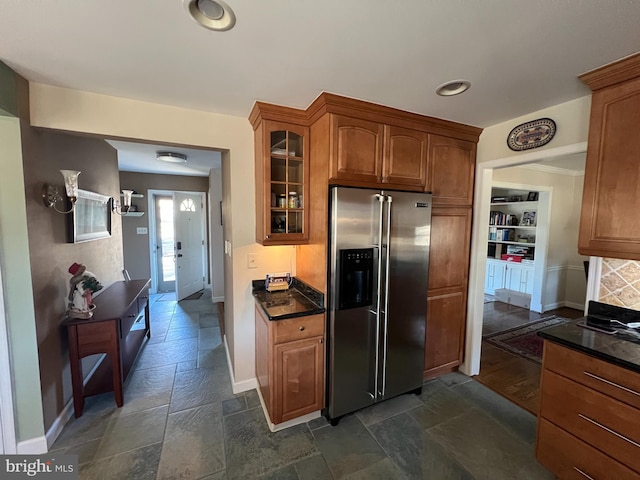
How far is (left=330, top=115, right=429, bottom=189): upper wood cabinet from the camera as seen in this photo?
1.89m

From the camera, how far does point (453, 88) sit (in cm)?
174

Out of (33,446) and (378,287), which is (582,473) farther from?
(33,446)

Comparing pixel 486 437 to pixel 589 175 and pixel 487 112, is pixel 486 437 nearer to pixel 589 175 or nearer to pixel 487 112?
pixel 589 175

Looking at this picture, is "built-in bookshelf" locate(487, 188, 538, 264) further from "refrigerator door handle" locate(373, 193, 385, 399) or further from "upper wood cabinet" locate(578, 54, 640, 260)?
"refrigerator door handle" locate(373, 193, 385, 399)

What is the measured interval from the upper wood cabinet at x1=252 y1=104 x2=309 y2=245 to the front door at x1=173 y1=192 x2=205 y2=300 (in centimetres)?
355

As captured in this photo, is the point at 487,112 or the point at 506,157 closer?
the point at 487,112

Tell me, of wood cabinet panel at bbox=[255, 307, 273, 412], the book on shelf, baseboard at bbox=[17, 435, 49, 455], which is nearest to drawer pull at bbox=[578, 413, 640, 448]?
wood cabinet panel at bbox=[255, 307, 273, 412]

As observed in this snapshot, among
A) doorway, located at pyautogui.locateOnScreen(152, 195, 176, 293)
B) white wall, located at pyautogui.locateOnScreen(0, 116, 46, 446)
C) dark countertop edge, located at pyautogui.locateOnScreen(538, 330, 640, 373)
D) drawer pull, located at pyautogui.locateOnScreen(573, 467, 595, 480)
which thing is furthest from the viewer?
doorway, located at pyautogui.locateOnScreen(152, 195, 176, 293)

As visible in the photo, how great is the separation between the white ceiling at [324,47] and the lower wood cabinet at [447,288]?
102 centimetres

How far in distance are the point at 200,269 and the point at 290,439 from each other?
14.2 ft

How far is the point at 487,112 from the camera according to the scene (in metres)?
2.09

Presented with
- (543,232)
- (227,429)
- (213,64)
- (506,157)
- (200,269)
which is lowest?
(227,429)

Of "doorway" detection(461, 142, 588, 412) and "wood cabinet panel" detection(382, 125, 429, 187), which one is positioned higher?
"wood cabinet panel" detection(382, 125, 429, 187)

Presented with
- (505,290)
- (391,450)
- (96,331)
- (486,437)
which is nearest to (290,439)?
(391,450)
